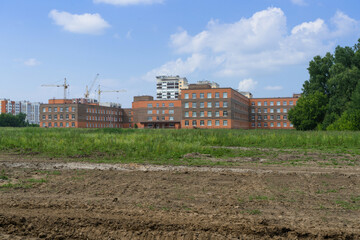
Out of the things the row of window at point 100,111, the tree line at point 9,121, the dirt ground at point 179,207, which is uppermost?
the row of window at point 100,111

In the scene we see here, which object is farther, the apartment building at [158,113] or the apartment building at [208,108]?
the apartment building at [158,113]

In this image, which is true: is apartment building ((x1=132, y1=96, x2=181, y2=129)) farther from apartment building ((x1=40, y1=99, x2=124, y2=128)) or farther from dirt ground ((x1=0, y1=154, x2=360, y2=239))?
dirt ground ((x1=0, y1=154, x2=360, y2=239))

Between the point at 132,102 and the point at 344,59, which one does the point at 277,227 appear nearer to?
the point at 344,59

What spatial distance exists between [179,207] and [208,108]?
99.7m

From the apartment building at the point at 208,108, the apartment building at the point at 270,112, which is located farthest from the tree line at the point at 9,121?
the apartment building at the point at 270,112

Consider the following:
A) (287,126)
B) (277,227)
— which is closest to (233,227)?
(277,227)

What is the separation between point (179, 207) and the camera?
761 centimetres

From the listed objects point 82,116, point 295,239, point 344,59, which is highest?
point 344,59

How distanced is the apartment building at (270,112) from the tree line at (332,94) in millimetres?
55797

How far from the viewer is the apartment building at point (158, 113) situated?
415ft

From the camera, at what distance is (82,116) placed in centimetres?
12719

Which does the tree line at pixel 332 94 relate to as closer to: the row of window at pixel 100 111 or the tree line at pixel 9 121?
the row of window at pixel 100 111

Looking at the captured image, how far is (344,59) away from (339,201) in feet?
223

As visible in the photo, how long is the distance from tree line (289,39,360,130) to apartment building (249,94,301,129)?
55.8 metres
